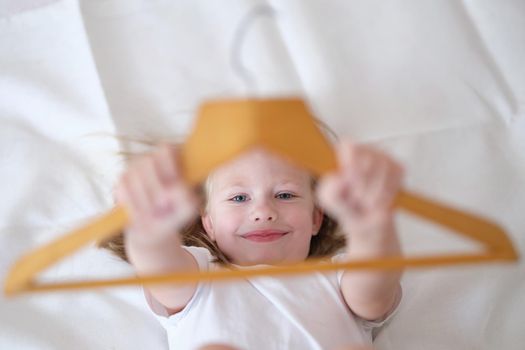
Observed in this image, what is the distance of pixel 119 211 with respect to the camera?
20.3 inches

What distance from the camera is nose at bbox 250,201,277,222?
78 centimetres

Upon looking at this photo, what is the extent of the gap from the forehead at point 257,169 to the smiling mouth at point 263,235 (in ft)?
0.21

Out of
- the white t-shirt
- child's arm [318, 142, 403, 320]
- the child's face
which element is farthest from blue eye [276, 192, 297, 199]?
child's arm [318, 142, 403, 320]

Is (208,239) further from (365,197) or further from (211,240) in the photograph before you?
(365,197)

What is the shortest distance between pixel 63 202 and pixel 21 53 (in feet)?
1.04

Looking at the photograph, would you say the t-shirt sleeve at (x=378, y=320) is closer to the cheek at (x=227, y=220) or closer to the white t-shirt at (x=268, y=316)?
the white t-shirt at (x=268, y=316)

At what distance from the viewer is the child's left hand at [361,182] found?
522 millimetres

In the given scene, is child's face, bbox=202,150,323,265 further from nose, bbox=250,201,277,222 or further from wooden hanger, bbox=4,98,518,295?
wooden hanger, bbox=4,98,518,295

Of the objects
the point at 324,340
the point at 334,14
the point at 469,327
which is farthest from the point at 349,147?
the point at 334,14

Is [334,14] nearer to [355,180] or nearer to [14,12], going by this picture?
[14,12]

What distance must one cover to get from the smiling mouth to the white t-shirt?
0.05 m

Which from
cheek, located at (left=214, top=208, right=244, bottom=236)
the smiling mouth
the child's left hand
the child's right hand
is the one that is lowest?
the smiling mouth

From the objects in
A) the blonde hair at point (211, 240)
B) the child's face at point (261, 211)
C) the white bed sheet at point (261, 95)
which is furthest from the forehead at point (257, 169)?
the white bed sheet at point (261, 95)

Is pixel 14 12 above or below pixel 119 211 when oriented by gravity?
above
